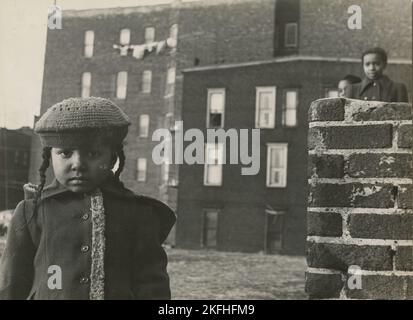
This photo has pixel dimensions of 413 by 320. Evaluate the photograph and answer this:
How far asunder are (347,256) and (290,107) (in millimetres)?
6554

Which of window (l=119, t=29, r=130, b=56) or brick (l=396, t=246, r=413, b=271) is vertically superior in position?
window (l=119, t=29, r=130, b=56)

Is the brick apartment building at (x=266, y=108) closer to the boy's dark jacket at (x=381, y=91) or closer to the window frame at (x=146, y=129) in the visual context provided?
the window frame at (x=146, y=129)

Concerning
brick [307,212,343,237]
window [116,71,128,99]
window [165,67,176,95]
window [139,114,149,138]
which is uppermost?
window [165,67,176,95]

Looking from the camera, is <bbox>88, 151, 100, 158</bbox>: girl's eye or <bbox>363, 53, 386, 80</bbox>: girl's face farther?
<bbox>363, 53, 386, 80</bbox>: girl's face

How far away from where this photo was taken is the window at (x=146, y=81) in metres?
2.89

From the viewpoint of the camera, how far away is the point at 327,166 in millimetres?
1931

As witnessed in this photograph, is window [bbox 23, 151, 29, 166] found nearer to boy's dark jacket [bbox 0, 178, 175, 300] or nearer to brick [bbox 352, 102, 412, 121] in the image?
boy's dark jacket [bbox 0, 178, 175, 300]

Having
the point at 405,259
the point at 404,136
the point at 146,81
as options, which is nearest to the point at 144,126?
the point at 146,81

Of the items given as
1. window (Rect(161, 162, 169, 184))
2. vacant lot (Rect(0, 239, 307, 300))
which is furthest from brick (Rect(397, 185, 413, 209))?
vacant lot (Rect(0, 239, 307, 300))

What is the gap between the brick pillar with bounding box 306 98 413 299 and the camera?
1852 millimetres

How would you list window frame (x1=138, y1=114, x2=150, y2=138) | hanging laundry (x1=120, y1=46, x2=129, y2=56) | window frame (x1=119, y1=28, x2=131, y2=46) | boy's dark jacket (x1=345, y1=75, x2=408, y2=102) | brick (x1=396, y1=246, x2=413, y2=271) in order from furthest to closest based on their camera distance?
hanging laundry (x1=120, y1=46, x2=129, y2=56) < window frame (x1=119, y1=28, x2=131, y2=46) < window frame (x1=138, y1=114, x2=150, y2=138) < boy's dark jacket (x1=345, y1=75, x2=408, y2=102) < brick (x1=396, y1=246, x2=413, y2=271)

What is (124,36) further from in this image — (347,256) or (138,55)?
(347,256)

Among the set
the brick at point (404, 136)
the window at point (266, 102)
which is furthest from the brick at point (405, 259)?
the window at point (266, 102)
